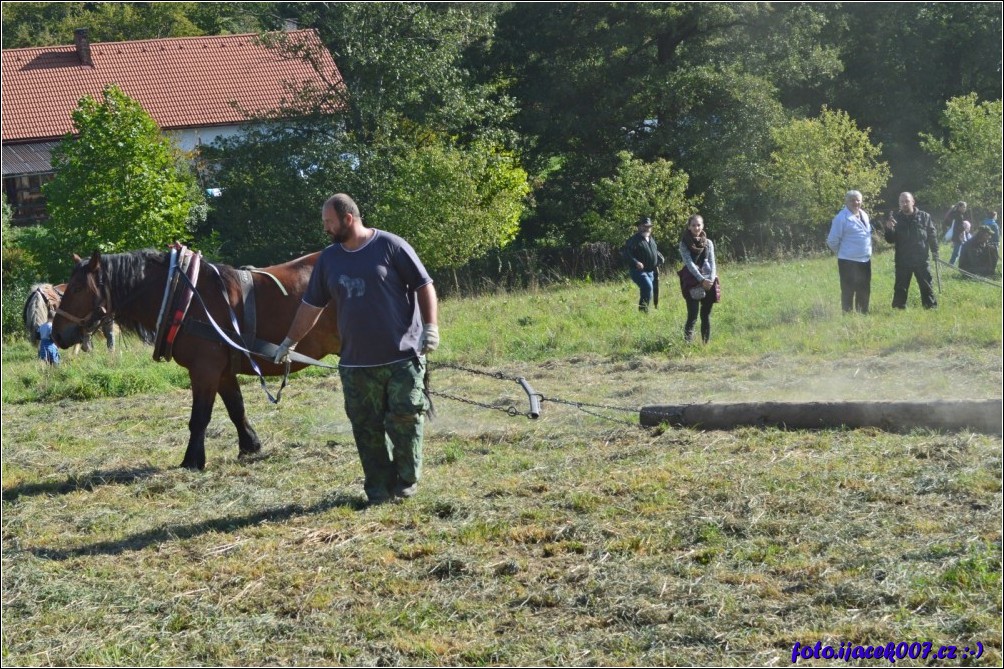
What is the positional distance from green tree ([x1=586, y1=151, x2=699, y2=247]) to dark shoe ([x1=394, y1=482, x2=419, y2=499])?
972 inches

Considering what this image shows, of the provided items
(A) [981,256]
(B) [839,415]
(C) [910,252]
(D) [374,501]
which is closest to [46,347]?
(D) [374,501]

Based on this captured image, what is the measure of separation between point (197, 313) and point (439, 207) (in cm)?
2072

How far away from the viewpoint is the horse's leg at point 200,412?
9148 millimetres

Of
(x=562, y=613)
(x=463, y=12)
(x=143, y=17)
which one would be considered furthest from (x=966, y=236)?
(x=143, y=17)

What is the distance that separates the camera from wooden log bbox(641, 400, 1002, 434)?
7.90m

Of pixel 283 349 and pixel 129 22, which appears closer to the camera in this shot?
pixel 283 349

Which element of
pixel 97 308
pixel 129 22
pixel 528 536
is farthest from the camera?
pixel 129 22

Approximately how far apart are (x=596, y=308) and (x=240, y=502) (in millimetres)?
11036

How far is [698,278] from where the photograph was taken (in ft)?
45.4

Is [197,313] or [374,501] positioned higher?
[197,313]

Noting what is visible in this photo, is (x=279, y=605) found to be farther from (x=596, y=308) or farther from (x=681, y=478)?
(x=596, y=308)

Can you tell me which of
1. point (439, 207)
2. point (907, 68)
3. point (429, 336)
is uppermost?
point (907, 68)

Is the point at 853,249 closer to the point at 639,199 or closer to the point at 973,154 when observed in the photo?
the point at 639,199

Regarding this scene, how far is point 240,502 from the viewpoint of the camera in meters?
7.98
